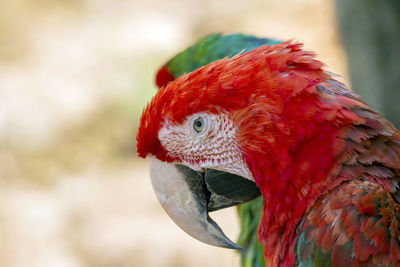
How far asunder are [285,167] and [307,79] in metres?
0.19

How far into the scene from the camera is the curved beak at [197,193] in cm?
119

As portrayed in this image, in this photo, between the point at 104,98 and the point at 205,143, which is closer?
the point at 205,143

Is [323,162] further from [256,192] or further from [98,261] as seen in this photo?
[98,261]

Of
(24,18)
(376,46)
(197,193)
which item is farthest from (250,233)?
(24,18)

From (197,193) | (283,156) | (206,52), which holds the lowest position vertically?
(197,193)

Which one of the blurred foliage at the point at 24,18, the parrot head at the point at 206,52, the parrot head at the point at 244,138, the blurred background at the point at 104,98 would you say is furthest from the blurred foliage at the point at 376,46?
the blurred foliage at the point at 24,18

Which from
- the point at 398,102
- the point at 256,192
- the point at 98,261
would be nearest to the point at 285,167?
the point at 256,192

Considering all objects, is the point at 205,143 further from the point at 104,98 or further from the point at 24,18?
the point at 24,18

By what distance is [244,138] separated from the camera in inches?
43.4

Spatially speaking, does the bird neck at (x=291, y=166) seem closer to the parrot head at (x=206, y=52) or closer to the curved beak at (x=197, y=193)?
the curved beak at (x=197, y=193)

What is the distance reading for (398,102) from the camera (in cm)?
242

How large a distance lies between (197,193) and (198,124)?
17 centimetres

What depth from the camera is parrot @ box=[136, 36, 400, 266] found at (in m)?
0.97

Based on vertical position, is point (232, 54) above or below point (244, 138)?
above
